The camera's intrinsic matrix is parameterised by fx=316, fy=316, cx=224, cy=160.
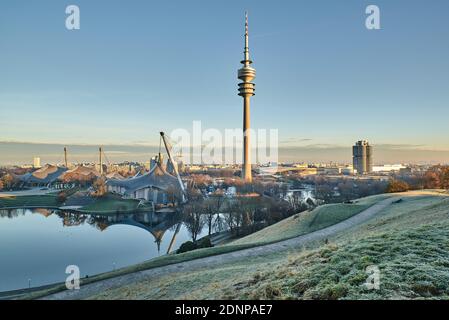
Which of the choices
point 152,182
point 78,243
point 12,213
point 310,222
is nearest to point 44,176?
point 12,213

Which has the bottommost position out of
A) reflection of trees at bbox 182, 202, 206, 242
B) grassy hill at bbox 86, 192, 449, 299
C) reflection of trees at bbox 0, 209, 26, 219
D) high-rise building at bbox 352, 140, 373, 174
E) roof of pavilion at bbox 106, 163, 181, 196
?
reflection of trees at bbox 0, 209, 26, 219

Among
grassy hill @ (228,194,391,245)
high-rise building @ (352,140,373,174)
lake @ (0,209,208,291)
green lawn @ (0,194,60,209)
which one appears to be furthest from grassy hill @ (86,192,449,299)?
high-rise building @ (352,140,373,174)

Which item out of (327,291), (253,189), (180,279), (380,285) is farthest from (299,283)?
(253,189)

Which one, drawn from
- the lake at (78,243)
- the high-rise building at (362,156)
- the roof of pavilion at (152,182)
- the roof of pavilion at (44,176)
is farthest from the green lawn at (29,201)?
the high-rise building at (362,156)

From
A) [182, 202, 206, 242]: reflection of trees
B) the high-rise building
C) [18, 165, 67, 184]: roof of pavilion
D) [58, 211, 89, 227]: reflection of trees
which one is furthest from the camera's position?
[18, 165, 67, 184]: roof of pavilion

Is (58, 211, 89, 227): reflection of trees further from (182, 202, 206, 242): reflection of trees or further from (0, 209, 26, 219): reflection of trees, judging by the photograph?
(182, 202, 206, 242): reflection of trees

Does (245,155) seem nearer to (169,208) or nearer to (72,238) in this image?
(169,208)
